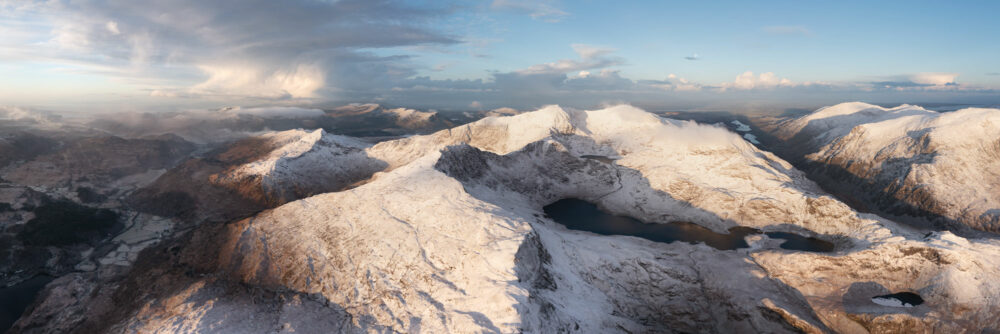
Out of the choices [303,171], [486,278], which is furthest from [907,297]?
[303,171]

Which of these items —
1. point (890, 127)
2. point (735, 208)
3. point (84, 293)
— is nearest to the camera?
point (84, 293)

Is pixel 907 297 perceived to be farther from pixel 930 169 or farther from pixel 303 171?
pixel 303 171

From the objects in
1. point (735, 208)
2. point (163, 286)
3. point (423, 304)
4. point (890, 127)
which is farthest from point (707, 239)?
point (890, 127)

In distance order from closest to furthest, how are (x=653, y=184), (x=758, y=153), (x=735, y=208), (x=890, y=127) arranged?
(x=735, y=208) → (x=653, y=184) → (x=758, y=153) → (x=890, y=127)

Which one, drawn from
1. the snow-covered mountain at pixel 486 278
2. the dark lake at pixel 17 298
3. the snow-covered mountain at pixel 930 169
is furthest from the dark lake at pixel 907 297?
the dark lake at pixel 17 298

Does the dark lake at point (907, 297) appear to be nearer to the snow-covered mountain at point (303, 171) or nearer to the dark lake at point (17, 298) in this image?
the snow-covered mountain at point (303, 171)

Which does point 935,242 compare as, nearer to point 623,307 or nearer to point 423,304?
point 623,307
